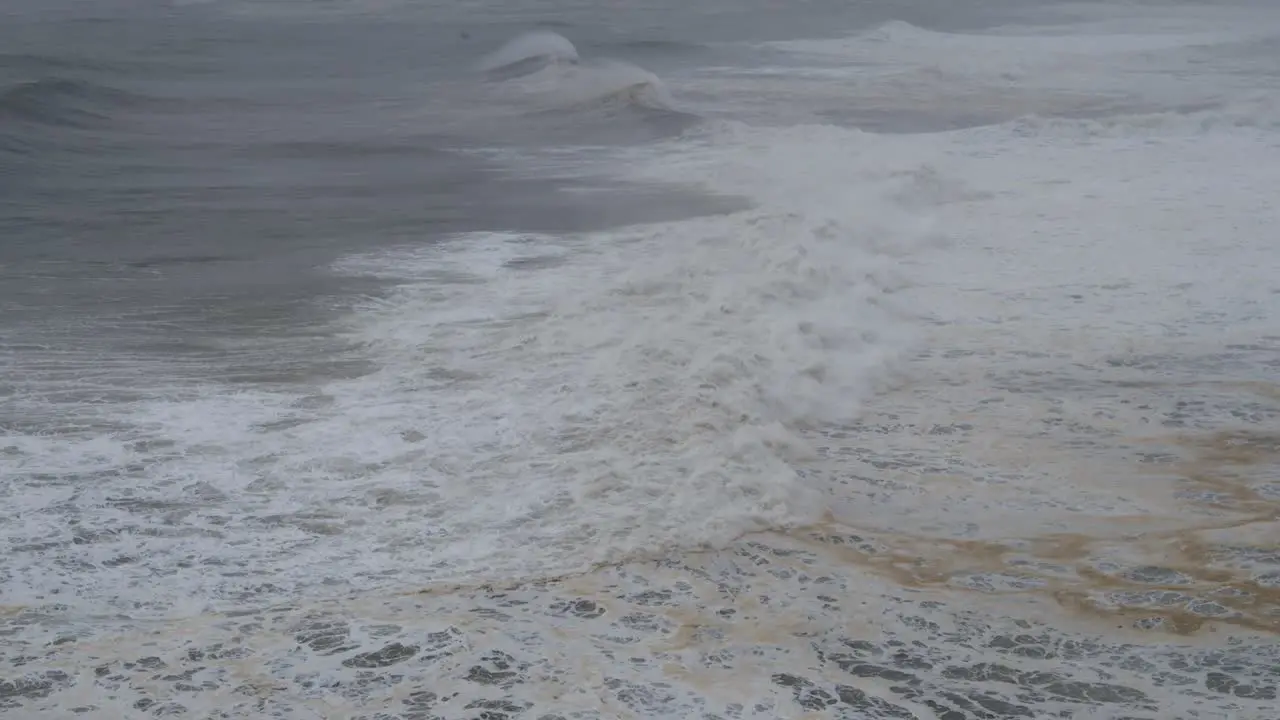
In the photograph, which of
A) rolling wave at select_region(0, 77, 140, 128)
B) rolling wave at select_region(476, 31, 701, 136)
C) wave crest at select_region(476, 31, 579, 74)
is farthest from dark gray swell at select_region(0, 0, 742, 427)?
wave crest at select_region(476, 31, 579, 74)

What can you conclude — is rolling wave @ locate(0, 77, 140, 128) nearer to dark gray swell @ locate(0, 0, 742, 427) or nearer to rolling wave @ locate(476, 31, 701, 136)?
dark gray swell @ locate(0, 0, 742, 427)

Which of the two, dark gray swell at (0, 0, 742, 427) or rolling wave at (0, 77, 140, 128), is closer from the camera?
dark gray swell at (0, 0, 742, 427)

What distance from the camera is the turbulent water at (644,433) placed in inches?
184

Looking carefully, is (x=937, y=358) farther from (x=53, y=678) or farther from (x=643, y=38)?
(x=643, y=38)

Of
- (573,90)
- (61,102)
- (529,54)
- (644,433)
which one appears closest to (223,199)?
(644,433)

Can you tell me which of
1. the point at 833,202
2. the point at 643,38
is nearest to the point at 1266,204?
the point at 833,202

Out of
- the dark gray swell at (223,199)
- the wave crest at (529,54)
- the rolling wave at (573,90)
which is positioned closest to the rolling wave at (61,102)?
the dark gray swell at (223,199)

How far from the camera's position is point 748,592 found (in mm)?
5176

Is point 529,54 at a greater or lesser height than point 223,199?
greater

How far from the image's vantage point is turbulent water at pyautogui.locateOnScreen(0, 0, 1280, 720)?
15.3 ft

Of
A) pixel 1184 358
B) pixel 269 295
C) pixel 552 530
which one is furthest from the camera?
pixel 269 295

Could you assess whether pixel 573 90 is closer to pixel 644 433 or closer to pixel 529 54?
pixel 529 54

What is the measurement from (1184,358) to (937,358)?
4.43 feet

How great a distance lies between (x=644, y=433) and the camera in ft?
22.0
